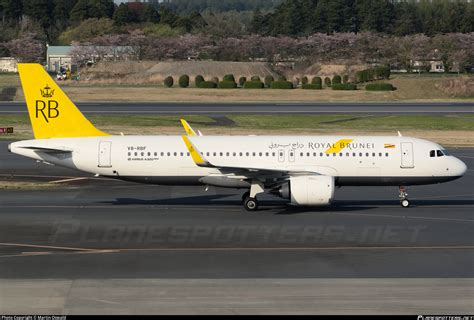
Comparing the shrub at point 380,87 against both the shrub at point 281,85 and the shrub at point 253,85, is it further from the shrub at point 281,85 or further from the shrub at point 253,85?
the shrub at point 253,85

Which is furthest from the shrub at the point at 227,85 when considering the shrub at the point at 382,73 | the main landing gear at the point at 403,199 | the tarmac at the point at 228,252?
the main landing gear at the point at 403,199

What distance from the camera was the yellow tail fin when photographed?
4194 centimetres

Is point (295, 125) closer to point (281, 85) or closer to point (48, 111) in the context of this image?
point (48, 111)

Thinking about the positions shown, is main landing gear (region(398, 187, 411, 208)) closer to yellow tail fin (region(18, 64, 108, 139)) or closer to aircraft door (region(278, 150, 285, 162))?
aircraft door (region(278, 150, 285, 162))

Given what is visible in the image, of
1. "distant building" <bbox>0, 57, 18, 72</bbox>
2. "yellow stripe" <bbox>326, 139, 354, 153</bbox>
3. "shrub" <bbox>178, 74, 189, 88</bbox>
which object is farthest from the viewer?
"distant building" <bbox>0, 57, 18, 72</bbox>

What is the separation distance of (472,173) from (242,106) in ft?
171

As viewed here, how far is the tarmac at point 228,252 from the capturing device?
78.9ft

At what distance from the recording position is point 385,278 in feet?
89.4

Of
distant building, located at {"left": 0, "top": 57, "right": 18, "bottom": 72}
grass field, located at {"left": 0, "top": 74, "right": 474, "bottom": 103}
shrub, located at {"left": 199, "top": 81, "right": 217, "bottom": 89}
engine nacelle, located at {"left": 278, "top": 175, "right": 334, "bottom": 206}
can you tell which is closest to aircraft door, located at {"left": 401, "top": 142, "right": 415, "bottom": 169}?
engine nacelle, located at {"left": 278, "top": 175, "right": 334, "bottom": 206}

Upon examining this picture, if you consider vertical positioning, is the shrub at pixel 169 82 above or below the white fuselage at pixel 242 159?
below

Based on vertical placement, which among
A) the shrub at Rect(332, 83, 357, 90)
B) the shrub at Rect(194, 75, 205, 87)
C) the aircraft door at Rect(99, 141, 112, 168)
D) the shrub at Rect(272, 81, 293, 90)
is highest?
the aircraft door at Rect(99, 141, 112, 168)

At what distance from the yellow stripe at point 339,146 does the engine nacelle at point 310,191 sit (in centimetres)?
240

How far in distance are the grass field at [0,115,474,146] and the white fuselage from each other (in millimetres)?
30448

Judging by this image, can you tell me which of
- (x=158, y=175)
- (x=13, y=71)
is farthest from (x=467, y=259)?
(x=13, y=71)
